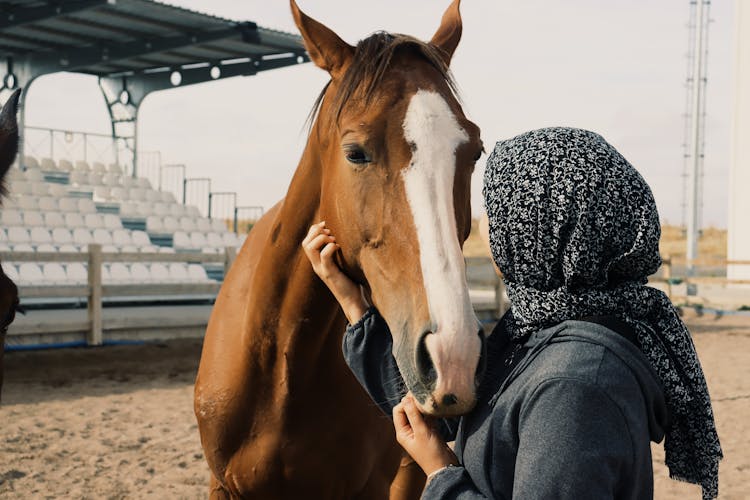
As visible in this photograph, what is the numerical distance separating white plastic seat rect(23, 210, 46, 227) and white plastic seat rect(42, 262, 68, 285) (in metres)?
1.36

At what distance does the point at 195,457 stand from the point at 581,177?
4.64 meters

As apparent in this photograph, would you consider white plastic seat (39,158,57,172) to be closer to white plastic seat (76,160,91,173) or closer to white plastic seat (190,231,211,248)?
white plastic seat (76,160,91,173)

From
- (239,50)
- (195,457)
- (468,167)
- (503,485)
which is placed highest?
(239,50)

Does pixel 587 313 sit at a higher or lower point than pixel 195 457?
higher

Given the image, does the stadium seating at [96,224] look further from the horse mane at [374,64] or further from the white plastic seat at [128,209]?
the horse mane at [374,64]

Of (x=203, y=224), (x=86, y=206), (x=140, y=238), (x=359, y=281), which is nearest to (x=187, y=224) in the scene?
(x=203, y=224)

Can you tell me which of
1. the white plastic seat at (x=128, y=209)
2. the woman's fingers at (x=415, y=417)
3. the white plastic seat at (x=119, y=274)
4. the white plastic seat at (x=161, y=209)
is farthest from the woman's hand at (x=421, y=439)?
the white plastic seat at (x=161, y=209)

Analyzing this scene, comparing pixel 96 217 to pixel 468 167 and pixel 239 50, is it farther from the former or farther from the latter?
pixel 468 167

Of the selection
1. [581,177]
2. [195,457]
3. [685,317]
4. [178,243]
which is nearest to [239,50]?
[178,243]

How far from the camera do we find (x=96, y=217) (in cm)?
1263

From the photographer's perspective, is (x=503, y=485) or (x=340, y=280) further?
(x=340, y=280)

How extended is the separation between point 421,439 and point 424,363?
0.15 metres

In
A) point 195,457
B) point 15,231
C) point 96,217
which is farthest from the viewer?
point 96,217

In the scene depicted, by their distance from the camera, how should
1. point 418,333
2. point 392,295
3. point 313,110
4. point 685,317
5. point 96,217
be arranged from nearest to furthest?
1. point 418,333
2. point 392,295
3. point 313,110
4. point 96,217
5. point 685,317
